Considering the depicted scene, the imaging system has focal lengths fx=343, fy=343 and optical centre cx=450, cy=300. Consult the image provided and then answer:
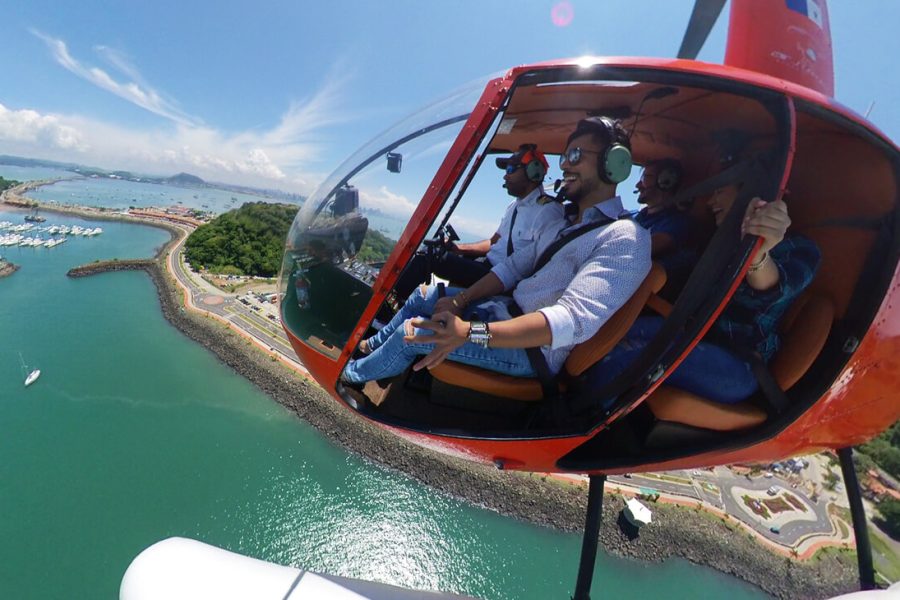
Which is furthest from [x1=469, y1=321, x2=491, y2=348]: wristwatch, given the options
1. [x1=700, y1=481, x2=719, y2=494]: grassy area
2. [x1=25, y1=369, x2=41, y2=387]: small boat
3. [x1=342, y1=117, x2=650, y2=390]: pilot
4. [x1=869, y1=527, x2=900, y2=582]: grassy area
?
[x1=25, y1=369, x2=41, y2=387]: small boat

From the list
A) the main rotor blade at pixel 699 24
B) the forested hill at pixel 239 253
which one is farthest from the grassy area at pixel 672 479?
the forested hill at pixel 239 253

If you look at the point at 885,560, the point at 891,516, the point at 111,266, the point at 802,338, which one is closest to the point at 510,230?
the point at 802,338

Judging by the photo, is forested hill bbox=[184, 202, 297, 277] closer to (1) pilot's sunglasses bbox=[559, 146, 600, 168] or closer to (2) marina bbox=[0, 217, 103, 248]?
(2) marina bbox=[0, 217, 103, 248]

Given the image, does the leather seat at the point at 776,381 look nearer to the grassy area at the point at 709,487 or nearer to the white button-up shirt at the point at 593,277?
the white button-up shirt at the point at 593,277

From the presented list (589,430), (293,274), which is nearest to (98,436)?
(293,274)

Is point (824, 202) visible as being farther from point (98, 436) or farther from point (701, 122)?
point (98, 436)

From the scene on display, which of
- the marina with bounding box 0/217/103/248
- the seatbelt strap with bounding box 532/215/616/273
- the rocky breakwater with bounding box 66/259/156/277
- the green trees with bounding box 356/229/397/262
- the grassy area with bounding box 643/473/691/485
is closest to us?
the seatbelt strap with bounding box 532/215/616/273
